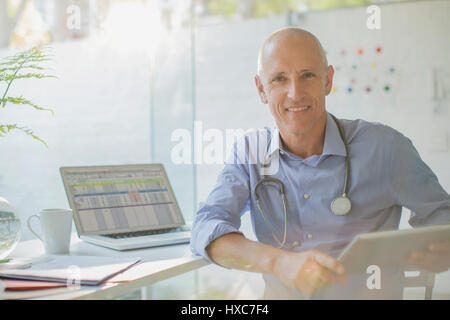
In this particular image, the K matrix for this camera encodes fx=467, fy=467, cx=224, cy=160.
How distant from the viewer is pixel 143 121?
7.73 ft

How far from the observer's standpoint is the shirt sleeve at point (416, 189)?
1.10 meters

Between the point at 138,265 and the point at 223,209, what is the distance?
0.26 metres

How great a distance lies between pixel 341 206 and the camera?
1.15 m

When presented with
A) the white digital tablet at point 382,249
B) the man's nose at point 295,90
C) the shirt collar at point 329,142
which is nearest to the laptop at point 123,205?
the shirt collar at point 329,142

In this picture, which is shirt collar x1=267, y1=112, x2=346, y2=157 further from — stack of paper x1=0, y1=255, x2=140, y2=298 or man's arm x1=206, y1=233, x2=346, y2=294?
stack of paper x1=0, y1=255, x2=140, y2=298

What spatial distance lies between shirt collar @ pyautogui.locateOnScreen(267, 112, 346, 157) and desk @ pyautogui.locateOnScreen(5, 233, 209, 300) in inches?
13.8

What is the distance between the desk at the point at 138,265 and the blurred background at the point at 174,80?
58cm

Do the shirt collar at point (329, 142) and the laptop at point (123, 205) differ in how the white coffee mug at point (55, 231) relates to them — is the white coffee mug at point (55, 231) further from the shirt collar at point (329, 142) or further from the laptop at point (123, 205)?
the shirt collar at point (329, 142)

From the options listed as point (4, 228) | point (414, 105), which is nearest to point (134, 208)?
point (4, 228)

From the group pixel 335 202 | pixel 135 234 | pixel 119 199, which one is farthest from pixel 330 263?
pixel 119 199

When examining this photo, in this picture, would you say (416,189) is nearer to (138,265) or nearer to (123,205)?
(138,265)

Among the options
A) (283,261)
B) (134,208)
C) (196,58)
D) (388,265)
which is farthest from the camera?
(196,58)

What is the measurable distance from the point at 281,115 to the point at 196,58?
1.37 m

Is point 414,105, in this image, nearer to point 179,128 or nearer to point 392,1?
point 392,1
